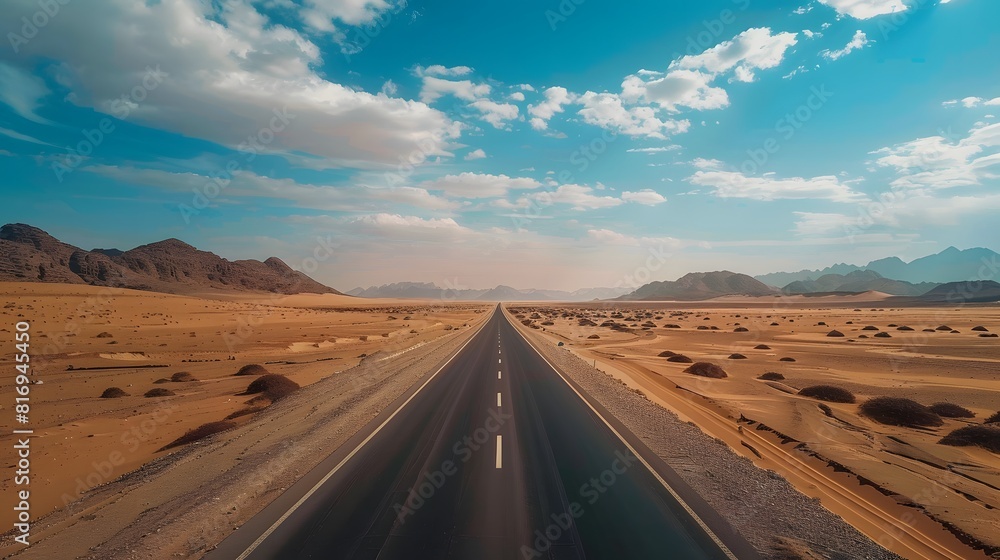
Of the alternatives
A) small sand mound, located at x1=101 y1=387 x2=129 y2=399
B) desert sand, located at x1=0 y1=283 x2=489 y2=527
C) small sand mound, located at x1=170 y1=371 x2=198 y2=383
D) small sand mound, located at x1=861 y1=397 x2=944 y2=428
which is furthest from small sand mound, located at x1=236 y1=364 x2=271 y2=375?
small sand mound, located at x1=861 y1=397 x2=944 y2=428

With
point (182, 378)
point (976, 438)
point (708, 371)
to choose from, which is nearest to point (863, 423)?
point (976, 438)

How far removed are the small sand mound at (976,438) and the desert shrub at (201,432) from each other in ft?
76.2

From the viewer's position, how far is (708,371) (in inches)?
1007

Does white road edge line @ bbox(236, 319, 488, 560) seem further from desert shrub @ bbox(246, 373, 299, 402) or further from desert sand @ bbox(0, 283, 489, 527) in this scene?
desert shrub @ bbox(246, 373, 299, 402)

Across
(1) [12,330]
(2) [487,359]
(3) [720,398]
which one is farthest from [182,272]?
(3) [720,398]

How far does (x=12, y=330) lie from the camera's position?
3762cm

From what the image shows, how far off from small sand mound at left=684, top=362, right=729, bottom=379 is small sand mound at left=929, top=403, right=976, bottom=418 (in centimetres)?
964

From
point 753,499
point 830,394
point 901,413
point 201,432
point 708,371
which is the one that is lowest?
point 708,371

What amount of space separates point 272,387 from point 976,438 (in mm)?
26561

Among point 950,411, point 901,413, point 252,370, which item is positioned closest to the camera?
point 901,413

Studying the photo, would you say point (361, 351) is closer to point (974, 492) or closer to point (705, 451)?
point (705, 451)

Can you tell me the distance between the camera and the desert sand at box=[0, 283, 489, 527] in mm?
12430

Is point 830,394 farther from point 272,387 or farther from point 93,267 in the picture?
point 93,267

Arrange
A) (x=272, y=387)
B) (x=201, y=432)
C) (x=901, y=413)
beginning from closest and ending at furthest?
(x=201, y=432) → (x=901, y=413) → (x=272, y=387)
